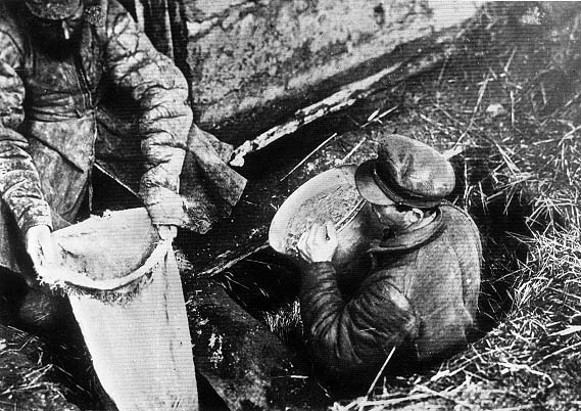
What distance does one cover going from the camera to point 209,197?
8.97ft

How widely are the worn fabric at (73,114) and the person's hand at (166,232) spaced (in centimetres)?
2

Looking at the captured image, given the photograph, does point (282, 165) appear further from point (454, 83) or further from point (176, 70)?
point (454, 83)

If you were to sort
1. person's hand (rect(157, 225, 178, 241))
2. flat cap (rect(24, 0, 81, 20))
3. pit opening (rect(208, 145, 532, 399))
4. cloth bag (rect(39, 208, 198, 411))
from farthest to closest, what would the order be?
pit opening (rect(208, 145, 532, 399)) < person's hand (rect(157, 225, 178, 241)) < cloth bag (rect(39, 208, 198, 411)) < flat cap (rect(24, 0, 81, 20))

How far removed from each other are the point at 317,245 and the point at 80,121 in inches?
31.1

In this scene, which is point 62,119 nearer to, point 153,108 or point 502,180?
point 153,108

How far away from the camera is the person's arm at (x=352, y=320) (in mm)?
2443

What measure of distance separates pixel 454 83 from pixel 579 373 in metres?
1.25

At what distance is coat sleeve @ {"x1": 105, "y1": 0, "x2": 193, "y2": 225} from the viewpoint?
99.1 inches

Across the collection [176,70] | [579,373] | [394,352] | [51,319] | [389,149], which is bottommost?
[579,373]

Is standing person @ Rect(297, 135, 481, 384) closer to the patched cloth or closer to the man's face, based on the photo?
the patched cloth

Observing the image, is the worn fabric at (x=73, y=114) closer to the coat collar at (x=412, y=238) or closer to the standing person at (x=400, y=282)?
the standing person at (x=400, y=282)

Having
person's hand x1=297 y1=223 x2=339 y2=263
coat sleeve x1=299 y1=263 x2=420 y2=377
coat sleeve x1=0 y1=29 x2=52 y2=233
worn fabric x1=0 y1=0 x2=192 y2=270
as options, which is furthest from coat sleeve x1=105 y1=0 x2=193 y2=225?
coat sleeve x1=299 y1=263 x2=420 y2=377

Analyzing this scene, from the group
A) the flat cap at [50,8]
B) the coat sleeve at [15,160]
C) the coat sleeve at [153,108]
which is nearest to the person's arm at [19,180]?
the coat sleeve at [15,160]

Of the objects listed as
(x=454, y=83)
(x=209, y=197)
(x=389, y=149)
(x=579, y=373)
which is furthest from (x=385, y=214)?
(x=454, y=83)
